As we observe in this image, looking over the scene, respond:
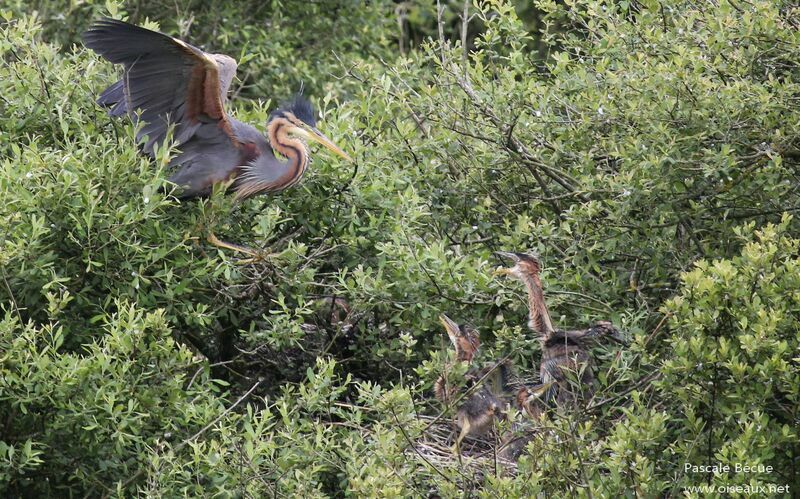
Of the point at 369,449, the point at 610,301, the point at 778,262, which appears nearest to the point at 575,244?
the point at 610,301

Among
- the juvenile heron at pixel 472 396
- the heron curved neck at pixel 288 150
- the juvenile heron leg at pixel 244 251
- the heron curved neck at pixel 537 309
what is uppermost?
the heron curved neck at pixel 288 150

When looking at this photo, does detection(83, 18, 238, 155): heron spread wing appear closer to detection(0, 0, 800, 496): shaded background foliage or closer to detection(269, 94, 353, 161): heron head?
detection(0, 0, 800, 496): shaded background foliage

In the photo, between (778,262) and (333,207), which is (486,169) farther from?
(778,262)

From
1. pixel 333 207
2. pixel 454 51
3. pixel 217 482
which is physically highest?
pixel 454 51

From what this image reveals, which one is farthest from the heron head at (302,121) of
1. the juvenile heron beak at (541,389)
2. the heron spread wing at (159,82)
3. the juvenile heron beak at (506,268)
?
the juvenile heron beak at (541,389)

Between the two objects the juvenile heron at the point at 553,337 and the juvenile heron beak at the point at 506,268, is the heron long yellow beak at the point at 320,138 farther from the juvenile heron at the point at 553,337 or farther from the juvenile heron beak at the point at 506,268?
the juvenile heron at the point at 553,337

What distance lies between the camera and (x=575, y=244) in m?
5.44

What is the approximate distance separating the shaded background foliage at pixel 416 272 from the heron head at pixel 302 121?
0.41 feet

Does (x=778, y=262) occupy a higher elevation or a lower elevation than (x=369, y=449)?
higher

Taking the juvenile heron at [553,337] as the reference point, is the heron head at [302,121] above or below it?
above

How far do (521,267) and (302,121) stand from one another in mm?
1497

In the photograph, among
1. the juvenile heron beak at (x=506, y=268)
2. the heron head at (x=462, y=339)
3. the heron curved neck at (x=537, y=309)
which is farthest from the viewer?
the juvenile heron beak at (x=506, y=268)

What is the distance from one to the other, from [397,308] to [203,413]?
3.37ft

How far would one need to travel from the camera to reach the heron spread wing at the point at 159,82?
556 cm
